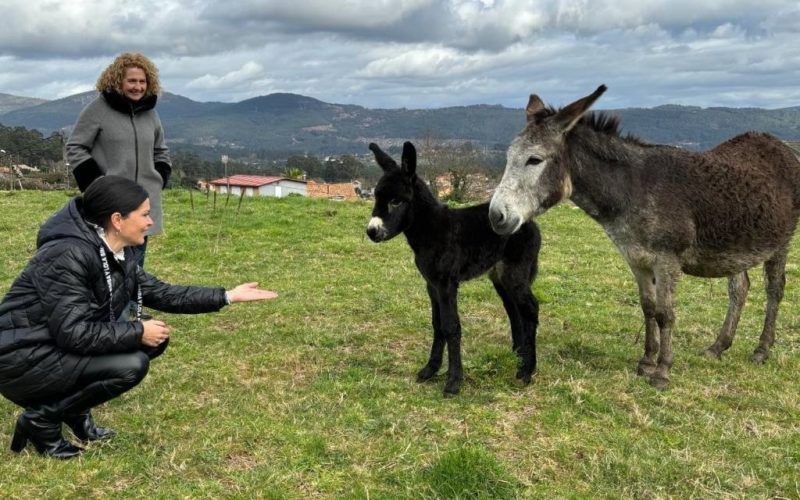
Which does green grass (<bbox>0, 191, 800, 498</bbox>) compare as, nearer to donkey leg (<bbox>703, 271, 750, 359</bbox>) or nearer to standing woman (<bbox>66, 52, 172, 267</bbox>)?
donkey leg (<bbox>703, 271, 750, 359</bbox>)

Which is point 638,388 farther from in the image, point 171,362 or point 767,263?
point 171,362

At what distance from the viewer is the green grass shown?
4.29 m

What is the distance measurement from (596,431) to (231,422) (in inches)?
121

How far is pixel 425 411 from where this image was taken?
5.52 metres

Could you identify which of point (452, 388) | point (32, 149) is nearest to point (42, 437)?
point (452, 388)

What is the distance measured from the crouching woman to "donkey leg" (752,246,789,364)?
6.70 meters

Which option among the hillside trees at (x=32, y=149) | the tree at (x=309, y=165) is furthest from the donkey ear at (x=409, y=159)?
the tree at (x=309, y=165)

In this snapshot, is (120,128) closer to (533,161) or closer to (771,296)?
(533,161)

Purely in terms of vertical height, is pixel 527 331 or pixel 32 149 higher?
pixel 32 149

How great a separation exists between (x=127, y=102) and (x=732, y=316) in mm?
7544

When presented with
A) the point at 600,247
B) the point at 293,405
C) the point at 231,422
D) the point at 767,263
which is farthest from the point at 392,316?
the point at 600,247

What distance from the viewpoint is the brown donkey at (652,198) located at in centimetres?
570

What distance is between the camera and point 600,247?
14641 mm

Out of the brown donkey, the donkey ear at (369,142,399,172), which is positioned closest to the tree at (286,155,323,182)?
the donkey ear at (369,142,399,172)
